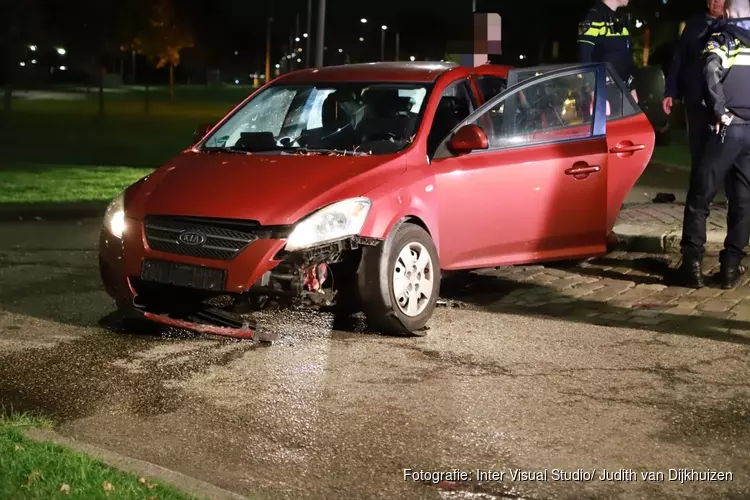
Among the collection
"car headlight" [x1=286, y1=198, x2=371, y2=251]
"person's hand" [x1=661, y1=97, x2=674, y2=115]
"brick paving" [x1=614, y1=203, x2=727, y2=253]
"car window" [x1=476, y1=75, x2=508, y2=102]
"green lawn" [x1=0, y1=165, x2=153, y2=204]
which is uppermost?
"car window" [x1=476, y1=75, x2=508, y2=102]

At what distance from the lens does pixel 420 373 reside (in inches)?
243

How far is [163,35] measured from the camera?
54.7 meters

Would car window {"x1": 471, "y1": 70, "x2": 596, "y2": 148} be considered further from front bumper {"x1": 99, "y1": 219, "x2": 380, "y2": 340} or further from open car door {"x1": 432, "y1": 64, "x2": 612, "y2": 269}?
front bumper {"x1": 99, "y1": 219, "x2": 380, "y2": 340}

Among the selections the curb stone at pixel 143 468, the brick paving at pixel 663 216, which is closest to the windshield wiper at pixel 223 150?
the curb stone at pixel 143 468

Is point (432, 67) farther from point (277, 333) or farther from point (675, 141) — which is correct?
point (675, 141)

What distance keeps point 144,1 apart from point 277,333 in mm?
46876

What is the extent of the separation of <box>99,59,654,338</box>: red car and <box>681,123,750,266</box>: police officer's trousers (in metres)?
0.48

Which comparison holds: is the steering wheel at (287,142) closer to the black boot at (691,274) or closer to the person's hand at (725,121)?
the person's hand at (725,121)

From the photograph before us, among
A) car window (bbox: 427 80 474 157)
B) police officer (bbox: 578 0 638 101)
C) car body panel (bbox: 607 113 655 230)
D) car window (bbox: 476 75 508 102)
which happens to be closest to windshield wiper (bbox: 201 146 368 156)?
car window (bbox: 427 80 474 157)

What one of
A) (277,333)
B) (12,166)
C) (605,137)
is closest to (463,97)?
(605,137)

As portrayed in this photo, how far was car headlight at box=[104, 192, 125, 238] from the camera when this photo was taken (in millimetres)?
7023

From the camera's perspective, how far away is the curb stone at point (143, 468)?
423cm

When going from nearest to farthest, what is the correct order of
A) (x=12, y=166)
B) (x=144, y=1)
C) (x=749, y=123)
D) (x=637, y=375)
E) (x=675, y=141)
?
(x=637, y=375) → (x=749, y=123) → (x=12, y=166) → (x=675, y=141) → (x=144, y=1)

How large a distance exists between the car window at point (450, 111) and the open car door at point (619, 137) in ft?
1.10
